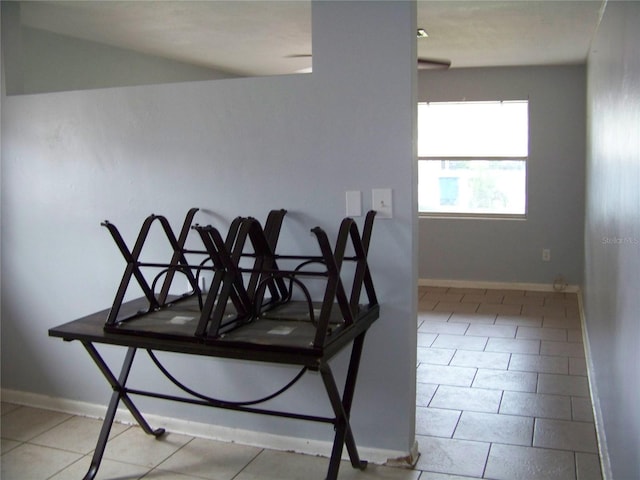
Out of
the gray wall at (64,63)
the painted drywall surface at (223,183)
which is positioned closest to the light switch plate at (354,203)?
the painted drywall surface at (223,183)

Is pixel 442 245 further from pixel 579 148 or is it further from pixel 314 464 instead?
pixel 314 464

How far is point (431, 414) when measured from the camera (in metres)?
3.31

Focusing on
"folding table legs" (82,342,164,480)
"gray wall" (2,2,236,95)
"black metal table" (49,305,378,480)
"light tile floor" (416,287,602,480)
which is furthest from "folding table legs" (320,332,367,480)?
"gray wall" (2,2,236,95)

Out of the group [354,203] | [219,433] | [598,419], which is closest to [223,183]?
[354,203]

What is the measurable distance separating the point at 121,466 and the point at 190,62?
12.1 ft

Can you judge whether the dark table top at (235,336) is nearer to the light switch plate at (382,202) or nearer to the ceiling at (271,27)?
the light switch plate at (382,202)

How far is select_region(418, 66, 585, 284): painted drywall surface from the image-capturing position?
6070 millimetres

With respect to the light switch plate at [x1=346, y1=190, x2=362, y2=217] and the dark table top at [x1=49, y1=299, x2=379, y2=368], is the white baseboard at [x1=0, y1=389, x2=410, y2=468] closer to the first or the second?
the dark table top at [x1=49, y1=299, x2=379, y2=368]

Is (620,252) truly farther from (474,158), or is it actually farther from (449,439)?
(474,158)

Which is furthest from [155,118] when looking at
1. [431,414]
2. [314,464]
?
[431,414]

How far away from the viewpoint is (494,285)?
6.42m

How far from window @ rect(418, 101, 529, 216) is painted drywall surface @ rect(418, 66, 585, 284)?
12cm

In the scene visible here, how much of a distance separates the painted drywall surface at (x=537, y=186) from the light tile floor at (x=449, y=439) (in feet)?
6.52

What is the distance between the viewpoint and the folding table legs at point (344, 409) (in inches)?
91.9
